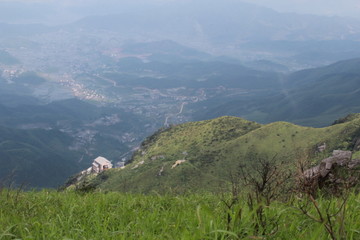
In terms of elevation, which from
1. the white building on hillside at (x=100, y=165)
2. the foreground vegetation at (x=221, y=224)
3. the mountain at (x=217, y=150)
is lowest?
the white building on hillside at (x=100, y=165)

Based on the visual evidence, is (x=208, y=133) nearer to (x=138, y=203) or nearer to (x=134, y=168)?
(x=134, y=168)

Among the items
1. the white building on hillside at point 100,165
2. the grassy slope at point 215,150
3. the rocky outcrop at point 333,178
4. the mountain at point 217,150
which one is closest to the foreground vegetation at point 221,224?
the rocky outcrop at point 333,178

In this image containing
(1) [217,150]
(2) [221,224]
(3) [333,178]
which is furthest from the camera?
(1) [217,150]

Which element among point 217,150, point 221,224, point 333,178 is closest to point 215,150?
point 217,150

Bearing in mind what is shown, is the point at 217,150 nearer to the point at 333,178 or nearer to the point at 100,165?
the point at 100,165

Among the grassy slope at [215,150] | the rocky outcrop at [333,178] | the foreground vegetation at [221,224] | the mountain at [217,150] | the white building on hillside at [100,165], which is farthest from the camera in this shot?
the white building on hillside at [100,165]

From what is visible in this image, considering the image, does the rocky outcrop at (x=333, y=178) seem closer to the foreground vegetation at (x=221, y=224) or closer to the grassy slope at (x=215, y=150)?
the foreground vegetation at (x=221, y=224)

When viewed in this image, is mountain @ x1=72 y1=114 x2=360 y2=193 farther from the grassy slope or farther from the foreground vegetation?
the foreground vegetation
